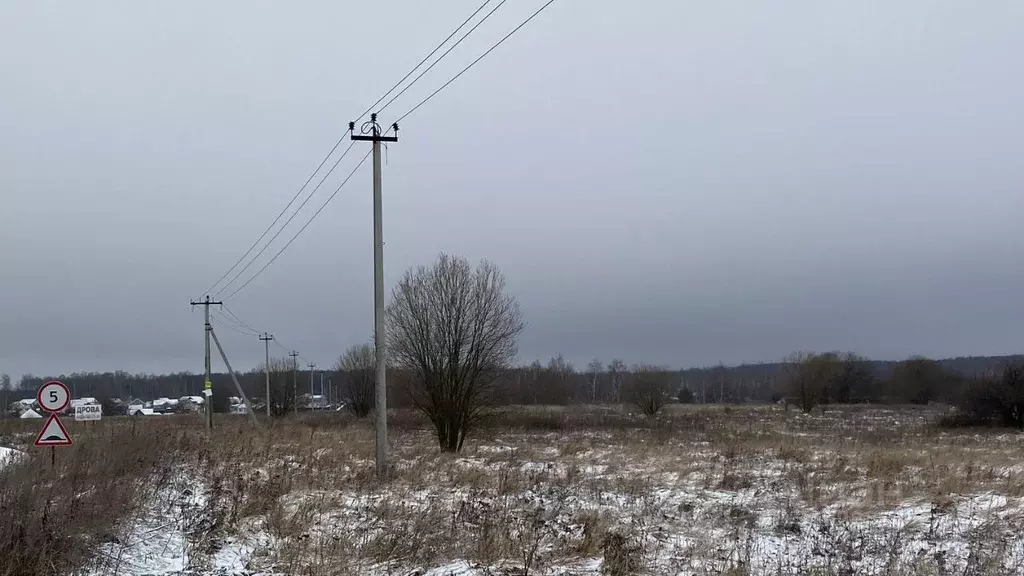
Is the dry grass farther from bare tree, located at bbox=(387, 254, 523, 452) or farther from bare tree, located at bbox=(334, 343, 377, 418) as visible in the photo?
bare tree, located at bbox=(334, 343, 377, 418)

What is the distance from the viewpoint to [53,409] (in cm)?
1235

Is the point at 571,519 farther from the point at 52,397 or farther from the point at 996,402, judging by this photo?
the point at 996,402

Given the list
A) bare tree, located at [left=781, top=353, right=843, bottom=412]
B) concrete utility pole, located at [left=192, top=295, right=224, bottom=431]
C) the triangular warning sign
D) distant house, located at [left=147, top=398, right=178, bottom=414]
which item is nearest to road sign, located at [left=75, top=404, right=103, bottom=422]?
concrete utility pole, located at [left=192, top=295, right=224, bottom=431]

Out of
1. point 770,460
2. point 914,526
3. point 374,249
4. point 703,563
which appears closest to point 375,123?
point 374,249

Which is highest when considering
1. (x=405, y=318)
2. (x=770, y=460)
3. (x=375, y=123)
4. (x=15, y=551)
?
(x=375, y=123)

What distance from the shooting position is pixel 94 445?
1408 centimetres

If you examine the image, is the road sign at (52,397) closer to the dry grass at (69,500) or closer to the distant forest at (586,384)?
the dry grass at (69,500)

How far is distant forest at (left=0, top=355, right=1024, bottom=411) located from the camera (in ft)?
188

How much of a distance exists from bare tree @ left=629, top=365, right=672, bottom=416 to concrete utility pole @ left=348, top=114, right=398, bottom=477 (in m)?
40.5

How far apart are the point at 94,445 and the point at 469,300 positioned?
11053 millimetres

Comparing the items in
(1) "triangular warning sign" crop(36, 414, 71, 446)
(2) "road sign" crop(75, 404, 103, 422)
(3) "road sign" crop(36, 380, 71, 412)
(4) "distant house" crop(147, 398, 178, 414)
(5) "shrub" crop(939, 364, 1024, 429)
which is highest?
(3) "road sign" crop(36, 380, 71, 412)

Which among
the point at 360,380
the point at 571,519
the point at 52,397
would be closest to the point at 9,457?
the point at 52,397

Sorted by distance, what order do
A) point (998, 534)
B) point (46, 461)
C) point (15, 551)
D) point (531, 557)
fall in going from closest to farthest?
point (15, 551), point (531, 557), point (998, 534), point (46, 461)

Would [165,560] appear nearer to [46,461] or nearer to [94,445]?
[46,461]
